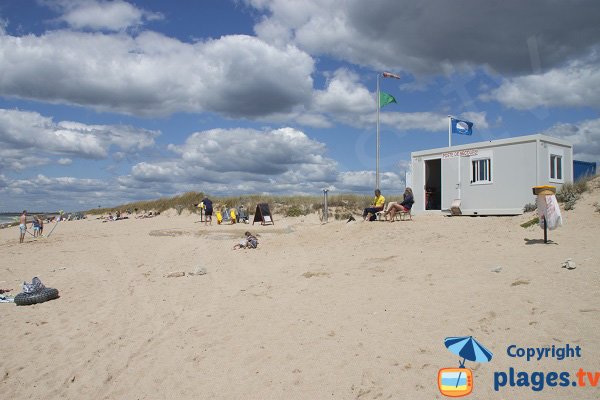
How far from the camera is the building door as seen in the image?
17578 mm

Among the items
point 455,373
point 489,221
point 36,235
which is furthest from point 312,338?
point 36,235

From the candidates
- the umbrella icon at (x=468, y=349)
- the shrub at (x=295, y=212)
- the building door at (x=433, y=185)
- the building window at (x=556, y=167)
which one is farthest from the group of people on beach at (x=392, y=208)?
the shrub at (x=295, y=212)

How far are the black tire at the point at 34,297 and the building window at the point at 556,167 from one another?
14016 mm

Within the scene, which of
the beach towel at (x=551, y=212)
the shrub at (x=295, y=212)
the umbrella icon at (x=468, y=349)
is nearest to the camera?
the umbrella icon at (x=468, y=349)

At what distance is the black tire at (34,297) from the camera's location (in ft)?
24.7

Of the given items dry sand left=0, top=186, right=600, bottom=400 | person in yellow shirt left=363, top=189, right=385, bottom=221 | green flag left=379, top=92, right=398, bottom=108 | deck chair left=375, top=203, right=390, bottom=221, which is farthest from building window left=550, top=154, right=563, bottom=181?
green flag left=379, top=92, right=398, bottom=108

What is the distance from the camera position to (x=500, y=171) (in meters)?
14.4

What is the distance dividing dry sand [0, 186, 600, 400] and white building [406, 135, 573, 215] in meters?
3.72

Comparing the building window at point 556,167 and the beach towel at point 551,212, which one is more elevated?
the building window at point 556,167

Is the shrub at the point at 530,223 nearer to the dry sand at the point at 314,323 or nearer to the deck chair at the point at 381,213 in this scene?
the dry sand at the point at 314,323

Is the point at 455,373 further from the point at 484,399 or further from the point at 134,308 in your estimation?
the point at 134,308

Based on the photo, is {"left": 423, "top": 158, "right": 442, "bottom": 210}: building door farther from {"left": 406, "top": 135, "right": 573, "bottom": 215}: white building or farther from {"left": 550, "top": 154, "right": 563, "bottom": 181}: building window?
{"left": 550, "top": 154, "right": 563, "bottom": 181}: building window

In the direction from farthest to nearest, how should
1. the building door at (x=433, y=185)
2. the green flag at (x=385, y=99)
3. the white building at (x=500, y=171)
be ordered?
the green flag at (x=385, y=99) → the building door at (x=433, y=185) → the white building at (x=500, y=171)

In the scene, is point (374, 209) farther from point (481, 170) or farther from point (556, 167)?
point (556, 167)
